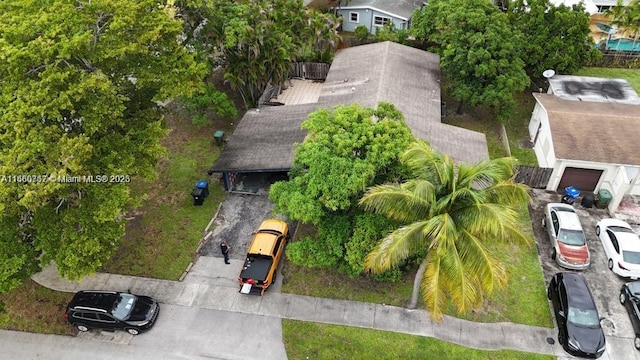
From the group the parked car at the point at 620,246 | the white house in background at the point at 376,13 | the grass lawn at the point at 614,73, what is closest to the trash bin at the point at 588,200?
the parked car at the point at 620,246

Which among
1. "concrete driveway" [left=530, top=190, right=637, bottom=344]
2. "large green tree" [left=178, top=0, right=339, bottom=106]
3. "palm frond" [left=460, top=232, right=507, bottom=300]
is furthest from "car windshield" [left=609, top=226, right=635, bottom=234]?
"large green tree" [left=178, top=0, right=339, bottom=106]

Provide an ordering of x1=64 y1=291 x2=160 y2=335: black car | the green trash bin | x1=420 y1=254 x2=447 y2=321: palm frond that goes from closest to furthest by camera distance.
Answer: x1=420 y1=254 x2=447 y2=321: palm frond < x1=64 y1=291 x2=160 y2=335: black car < the green trash bin

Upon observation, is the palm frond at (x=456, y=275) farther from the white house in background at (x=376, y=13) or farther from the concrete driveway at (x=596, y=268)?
the white house in background at (x=376, y=13)

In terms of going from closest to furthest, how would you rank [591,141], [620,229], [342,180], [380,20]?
[342,180] → [620,229] → [591,141] → [380,20]

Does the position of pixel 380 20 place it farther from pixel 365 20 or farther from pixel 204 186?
pixel 204 186

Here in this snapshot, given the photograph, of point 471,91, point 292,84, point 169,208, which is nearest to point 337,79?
point 292,84

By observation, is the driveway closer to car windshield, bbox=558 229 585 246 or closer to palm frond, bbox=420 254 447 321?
palm frond, bbox=420 254 447 321

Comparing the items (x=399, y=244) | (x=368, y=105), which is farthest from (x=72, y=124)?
(x=368, y=105)
